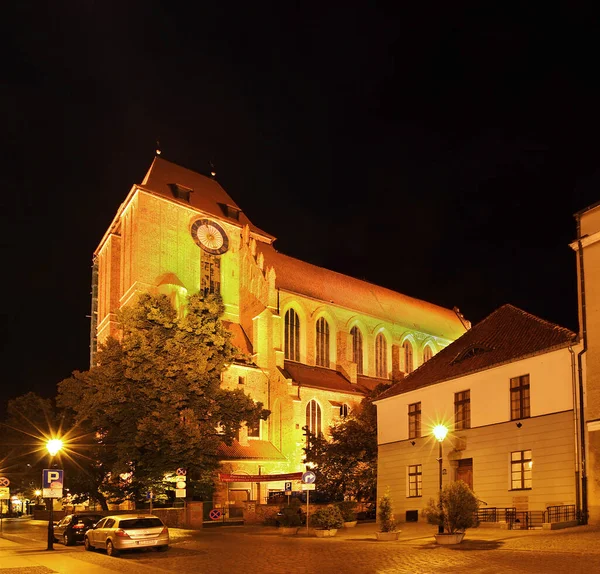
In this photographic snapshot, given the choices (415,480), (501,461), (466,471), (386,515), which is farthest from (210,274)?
(386,515)

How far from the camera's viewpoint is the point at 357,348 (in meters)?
62.9

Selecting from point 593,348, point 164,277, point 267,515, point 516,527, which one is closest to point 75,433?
point 267,515

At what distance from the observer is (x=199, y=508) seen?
32094 mm

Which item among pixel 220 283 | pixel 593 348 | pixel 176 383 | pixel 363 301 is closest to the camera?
pixel 593 348

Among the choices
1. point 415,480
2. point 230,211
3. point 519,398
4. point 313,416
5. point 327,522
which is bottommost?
point 327,522

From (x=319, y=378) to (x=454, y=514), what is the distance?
35.8m

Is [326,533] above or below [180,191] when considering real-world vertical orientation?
below

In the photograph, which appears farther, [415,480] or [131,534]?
[415,480]

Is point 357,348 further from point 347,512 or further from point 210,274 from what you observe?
point 347,512

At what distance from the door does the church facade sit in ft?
63.6

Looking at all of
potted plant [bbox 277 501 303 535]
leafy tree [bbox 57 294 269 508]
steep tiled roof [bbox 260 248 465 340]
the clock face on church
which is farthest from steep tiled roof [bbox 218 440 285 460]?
potted plant [bbox 277 501 303 535]

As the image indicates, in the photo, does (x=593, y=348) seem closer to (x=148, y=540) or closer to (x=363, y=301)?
(x=148, y=540)

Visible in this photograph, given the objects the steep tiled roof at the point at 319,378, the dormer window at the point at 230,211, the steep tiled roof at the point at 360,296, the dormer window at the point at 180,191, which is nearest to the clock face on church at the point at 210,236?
the dormer window at the point at 180,191

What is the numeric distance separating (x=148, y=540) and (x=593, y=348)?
15047 mm
